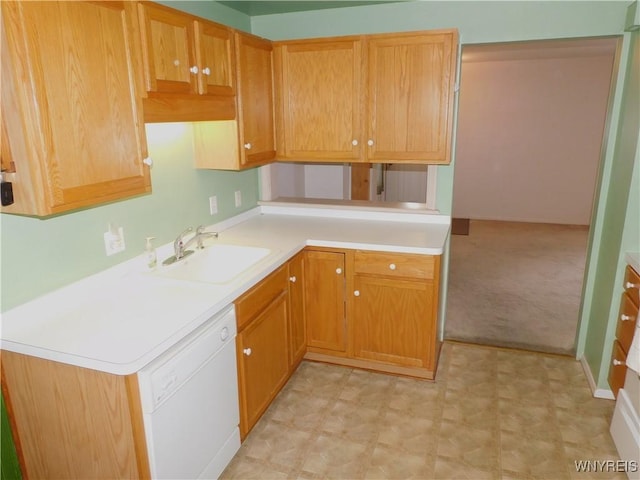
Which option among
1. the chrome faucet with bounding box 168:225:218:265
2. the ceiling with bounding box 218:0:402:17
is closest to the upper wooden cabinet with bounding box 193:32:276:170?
the ceiling with bounding box 218:0:402:17

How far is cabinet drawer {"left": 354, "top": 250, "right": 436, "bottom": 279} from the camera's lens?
2.57 meters

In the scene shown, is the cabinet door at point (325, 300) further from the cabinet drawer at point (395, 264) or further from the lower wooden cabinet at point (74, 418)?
the lower wooden cabinet at point (74, 418)

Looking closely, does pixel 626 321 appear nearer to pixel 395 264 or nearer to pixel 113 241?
pixel 395 264

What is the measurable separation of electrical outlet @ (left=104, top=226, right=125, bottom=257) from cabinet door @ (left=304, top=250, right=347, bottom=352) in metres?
1.07

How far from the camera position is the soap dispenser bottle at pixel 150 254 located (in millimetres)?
2205

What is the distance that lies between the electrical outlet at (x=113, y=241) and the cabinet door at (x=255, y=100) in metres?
0.78

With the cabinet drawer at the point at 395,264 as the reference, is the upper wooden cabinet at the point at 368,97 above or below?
above

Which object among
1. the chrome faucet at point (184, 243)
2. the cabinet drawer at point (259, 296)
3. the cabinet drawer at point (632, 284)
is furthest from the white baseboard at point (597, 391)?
the chrome faucet at point (184, 243)

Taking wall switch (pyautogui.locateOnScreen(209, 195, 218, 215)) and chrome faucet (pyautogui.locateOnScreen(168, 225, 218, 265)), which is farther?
wall switch (pyautogui.locateOnScreen(209, 195, 218, 215))

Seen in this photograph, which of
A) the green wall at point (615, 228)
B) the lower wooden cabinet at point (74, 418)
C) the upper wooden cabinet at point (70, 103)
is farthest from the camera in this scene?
the green wall at point (615, 228)

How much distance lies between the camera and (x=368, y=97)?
2752 mm

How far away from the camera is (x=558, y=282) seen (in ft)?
15.0

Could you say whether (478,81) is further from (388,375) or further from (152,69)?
(152,69)

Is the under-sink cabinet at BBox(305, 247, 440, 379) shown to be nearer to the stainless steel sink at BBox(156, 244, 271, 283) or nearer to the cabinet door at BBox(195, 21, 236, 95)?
the stainless steel sink at BBox(156, 244, 271, 283)
